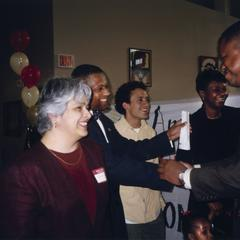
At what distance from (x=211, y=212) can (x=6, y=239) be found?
1416 millimetres

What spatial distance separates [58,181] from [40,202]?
0.11 meters

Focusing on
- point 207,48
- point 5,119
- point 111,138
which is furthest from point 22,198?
point 207,48

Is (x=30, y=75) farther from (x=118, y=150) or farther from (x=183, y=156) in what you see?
(x=183, y=156)

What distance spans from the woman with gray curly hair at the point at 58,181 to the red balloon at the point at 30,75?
1.81m

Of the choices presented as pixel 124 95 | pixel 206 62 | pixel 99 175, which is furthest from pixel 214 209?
pixel 206 62

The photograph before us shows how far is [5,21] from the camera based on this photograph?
445 cm

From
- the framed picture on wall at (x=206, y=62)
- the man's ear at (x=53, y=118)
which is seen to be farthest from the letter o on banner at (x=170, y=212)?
the framed picture on wall at (x=206, y=62)

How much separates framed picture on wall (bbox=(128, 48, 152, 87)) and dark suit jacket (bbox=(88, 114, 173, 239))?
2.01 meters

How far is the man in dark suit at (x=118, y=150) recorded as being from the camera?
179 cm

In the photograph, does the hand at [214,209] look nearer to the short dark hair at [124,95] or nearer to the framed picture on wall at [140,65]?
the short dark hair at [124,95]

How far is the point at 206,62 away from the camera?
16.9ft

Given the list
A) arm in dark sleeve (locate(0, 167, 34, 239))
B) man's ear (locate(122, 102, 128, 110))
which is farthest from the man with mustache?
arm in dark sleeve (locate(0, 167, 34, 239))

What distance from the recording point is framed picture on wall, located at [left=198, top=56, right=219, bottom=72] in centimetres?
508

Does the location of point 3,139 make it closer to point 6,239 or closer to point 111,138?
point 111,138
